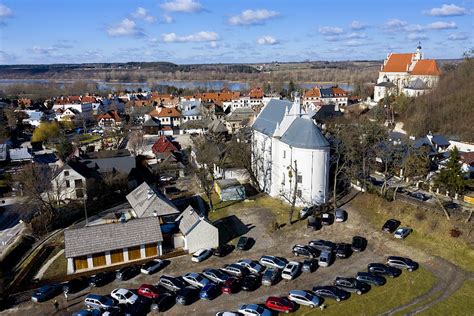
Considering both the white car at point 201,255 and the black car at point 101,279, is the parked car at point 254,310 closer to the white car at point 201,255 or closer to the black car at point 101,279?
the white car at point 201,255

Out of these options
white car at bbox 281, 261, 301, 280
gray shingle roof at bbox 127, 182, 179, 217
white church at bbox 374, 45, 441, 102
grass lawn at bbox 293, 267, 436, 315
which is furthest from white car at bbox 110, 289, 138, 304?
white church at bbox 374, 45, 441, 102

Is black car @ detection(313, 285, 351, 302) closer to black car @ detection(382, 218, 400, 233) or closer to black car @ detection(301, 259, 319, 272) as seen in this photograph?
black car @ detection(301, 259, 319, 272)

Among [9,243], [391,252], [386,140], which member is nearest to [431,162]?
[386,140]

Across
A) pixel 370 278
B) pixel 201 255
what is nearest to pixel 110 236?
pixel 201 255

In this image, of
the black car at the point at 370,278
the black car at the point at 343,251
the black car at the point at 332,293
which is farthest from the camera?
the black car at the point at 343,251

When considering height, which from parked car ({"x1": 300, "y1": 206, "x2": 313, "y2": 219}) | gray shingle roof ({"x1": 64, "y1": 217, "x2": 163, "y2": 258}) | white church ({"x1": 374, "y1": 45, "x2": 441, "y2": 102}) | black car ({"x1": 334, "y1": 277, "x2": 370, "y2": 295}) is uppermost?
white church ({"x1": 374, "y1": 45, "x2": 441, "y2": 102})

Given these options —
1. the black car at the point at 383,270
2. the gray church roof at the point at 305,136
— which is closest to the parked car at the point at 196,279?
the black car at the point at 383,270

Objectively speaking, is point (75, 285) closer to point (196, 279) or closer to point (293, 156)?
point (196, 279)
